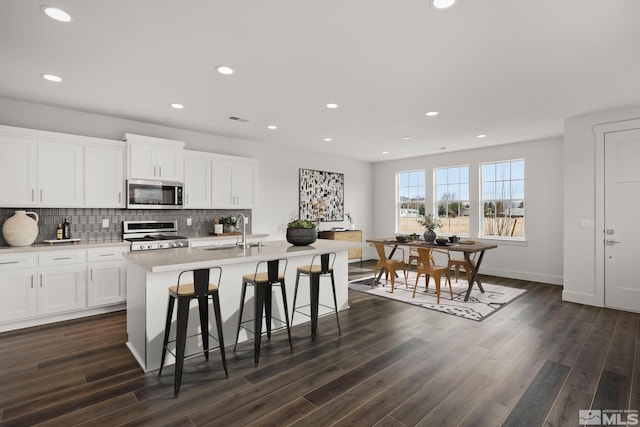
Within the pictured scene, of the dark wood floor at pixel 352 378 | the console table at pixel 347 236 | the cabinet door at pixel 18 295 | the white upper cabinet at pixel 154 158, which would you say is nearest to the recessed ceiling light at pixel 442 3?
the dark wood floor at pixel 352 378

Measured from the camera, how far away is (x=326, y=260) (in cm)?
374

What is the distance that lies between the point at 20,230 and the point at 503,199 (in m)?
7.93

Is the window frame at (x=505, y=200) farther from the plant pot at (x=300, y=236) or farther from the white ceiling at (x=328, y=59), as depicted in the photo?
the plant pot at (x=300, y=236)

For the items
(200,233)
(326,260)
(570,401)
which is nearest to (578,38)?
(570,401)

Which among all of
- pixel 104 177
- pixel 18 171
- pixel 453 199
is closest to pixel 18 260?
pixel 18 171

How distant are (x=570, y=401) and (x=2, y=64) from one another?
559 cm

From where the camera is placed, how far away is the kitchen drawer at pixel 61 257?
3816mm

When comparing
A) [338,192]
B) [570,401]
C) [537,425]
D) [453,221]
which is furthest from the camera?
[338,192]

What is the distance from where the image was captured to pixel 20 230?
12.7ft

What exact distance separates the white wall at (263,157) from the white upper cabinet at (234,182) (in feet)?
1.26

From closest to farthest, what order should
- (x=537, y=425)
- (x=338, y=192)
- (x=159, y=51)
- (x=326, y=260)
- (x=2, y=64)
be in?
(x=537, y=425) < (x=159, y=51) < (x=2, y=64) < (x=326, y=260) < (x=338, y=192)

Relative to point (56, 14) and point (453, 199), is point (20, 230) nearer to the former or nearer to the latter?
point (56, 14)

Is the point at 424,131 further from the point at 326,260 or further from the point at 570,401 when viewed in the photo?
the point at 570,401

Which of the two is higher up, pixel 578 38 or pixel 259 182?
pixel 578 38
